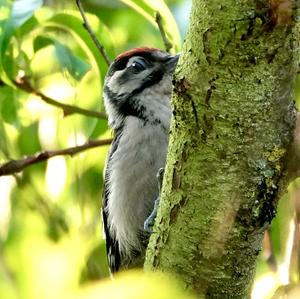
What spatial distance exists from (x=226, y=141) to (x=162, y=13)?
4.72 ft

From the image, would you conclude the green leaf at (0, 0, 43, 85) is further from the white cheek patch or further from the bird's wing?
the white cheek patch

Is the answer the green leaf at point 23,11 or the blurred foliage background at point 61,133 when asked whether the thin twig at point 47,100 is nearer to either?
the blurred foliage background at point 61,133

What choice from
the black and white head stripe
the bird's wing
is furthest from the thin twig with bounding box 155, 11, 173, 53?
the bird's wing

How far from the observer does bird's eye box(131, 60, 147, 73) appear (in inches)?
153

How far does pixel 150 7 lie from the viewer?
10.2ft

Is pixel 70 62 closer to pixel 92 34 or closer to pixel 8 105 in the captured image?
pixel 92 34

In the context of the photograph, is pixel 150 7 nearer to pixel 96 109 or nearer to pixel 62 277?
pixel 96 109

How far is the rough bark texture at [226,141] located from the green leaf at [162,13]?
1.31 meters

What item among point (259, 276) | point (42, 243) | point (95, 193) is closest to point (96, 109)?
point (95, 193)

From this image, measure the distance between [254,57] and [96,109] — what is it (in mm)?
2072

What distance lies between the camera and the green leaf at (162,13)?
3.02m

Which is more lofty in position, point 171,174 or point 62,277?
point 62,277

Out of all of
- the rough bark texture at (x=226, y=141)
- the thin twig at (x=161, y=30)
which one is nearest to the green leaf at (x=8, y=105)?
the thin twig at (x=161, y=30)

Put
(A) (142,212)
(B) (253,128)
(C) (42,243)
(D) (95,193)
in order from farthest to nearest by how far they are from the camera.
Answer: (D) (95,193)
(A) (142,212)
(B) (253,128)
(C) (42,243)
